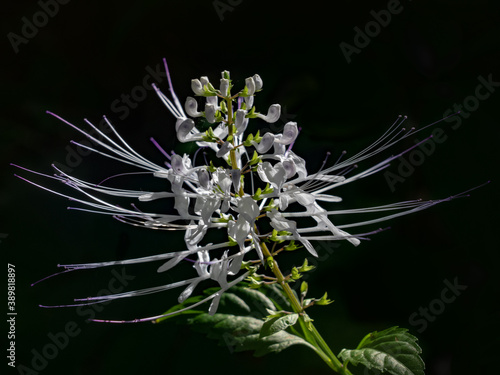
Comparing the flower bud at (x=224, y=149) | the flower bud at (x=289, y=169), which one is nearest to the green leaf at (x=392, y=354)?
the flower bud at (x=289, y=169)

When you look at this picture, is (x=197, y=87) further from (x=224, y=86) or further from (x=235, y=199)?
(x=235, y=199)

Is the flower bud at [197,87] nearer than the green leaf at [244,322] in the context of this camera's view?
Yes

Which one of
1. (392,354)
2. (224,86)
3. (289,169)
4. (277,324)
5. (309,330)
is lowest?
(392,354)

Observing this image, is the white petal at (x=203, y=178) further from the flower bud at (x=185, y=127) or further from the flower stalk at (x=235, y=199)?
the flower bud at (x=185, y=127)

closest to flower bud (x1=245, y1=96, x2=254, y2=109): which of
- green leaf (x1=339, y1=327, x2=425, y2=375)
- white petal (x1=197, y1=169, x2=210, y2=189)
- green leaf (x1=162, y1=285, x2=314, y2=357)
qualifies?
white petal (x1=197, y1=169, x2=210, y2=189)

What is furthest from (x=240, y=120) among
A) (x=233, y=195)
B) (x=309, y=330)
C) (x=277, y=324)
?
(x=309, y=330)

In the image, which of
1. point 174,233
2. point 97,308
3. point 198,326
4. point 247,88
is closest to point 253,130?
point 174,233
